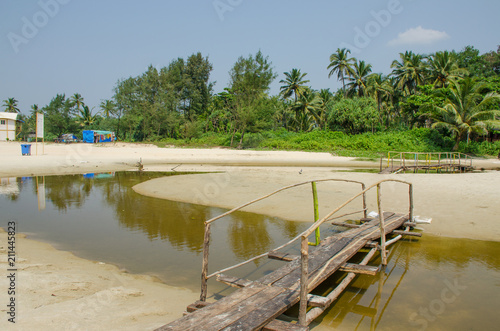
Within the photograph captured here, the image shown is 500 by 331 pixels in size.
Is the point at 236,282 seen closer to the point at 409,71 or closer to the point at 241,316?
the point at 241,316

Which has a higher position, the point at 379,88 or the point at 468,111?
the point at 379,88

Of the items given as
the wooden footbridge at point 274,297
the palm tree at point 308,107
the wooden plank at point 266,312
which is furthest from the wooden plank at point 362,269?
the palm tree at point 308,107

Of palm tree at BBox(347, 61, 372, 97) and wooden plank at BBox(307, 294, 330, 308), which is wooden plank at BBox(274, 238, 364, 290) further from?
palm tree at BBox(347, 61, 372, 97)

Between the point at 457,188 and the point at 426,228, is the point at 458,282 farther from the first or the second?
the point at 457,188

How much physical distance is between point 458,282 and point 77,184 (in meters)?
15.9

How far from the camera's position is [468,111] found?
31.1 m

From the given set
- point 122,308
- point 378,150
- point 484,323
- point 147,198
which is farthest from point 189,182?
point 378,150

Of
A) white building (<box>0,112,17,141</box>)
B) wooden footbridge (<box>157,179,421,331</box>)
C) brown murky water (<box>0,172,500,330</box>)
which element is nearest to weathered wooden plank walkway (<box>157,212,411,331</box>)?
wooden footbridge (<box>157,179,421,331</box>)

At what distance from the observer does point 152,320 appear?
414cm

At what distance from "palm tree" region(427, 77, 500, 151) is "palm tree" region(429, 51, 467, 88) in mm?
8170

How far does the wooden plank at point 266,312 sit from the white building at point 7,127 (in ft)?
194

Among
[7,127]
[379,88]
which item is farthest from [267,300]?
[7,127]

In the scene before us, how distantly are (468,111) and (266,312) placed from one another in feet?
113

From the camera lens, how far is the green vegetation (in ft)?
109
